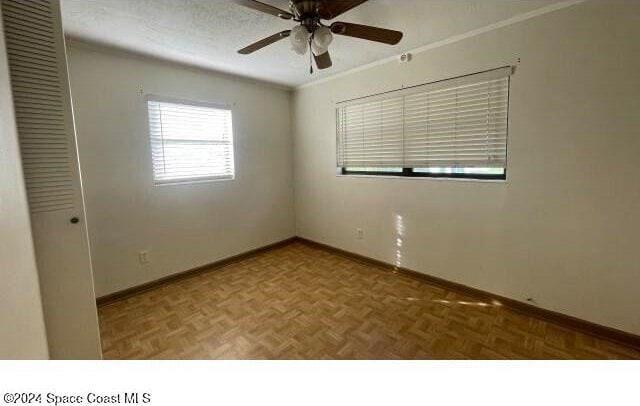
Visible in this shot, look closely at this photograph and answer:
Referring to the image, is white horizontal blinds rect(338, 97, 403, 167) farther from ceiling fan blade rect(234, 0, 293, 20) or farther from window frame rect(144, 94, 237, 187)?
ceiling fan blade rect(234, 0, 293, 20)

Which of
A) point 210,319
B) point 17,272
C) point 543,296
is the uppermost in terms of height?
point 17,272

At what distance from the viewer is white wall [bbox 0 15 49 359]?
85cm

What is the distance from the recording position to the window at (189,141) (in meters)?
2.65

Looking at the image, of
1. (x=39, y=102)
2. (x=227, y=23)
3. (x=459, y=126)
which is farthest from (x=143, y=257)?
(x=459, y=126)

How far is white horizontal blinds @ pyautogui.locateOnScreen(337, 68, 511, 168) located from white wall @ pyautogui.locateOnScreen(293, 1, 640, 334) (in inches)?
4.0

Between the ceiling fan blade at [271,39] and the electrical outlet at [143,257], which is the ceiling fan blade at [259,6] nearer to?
the ceiling fan blade at [271,39]

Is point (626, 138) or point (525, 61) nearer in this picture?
point (626, 138)

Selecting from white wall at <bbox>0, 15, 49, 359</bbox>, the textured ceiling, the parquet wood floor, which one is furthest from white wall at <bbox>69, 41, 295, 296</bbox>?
white wall at <bbox>0, 15, 49, 359</bbox>

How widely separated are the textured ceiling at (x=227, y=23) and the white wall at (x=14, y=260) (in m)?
0.91

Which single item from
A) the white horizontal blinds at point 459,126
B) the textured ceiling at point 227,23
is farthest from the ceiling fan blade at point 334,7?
the white horizontal blinds at point 459,126

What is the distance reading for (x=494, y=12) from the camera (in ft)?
Answer: 6.12

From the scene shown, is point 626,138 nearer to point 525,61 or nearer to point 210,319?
point 525,61
